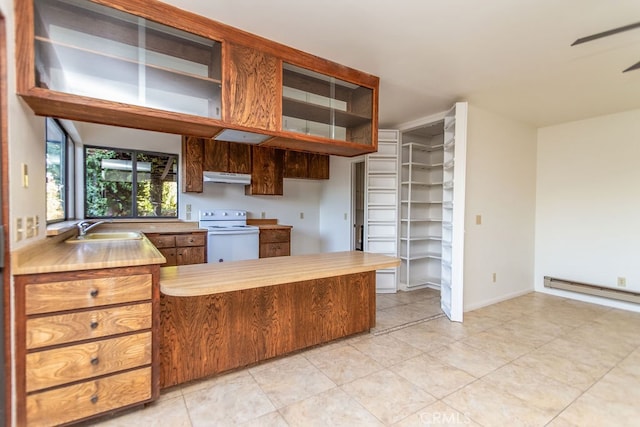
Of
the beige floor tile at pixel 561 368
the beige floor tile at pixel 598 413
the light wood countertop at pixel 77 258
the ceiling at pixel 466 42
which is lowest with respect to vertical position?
the beige floor tile at pixel 598 413

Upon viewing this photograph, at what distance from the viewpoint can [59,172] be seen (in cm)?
321

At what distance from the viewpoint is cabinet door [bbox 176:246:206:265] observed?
4.00 metres

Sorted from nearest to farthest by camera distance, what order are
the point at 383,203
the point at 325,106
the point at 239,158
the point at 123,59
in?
the point at 123,59, the point at 325,106, the point at 383,203, the point at 239,158

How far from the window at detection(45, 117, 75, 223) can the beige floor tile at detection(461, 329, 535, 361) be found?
13.0ft

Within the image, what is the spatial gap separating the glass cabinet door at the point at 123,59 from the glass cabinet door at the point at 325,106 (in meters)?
0.57

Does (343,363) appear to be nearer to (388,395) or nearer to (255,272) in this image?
(388,395)

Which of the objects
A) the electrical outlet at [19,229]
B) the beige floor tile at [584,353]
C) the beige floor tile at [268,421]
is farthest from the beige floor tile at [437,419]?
the electrical outlet at [19,229]

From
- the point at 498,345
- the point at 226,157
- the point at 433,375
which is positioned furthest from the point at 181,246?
the point at 498,345

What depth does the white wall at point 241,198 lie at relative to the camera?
4.07m

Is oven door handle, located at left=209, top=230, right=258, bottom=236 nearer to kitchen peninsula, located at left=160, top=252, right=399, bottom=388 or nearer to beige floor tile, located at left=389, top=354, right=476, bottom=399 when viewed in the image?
kitchen peninsula, located at left=160, top=252, right=399, bottom=388

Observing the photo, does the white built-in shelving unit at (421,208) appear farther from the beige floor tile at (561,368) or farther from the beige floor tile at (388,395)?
the beige floor tile at (388,395)

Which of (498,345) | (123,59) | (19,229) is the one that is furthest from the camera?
(498,345)

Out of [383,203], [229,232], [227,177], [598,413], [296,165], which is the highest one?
[296,165]

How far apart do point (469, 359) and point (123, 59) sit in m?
3.27
